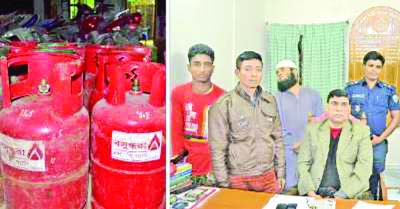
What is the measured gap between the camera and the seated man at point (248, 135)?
4.66 ft

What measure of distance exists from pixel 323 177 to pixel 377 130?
0.21 m

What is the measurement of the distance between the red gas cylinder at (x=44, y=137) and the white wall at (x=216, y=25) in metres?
0.30

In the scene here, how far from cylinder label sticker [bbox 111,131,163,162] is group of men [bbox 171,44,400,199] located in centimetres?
13

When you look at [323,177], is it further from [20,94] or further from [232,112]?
[20,94]

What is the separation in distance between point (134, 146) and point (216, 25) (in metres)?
0.42

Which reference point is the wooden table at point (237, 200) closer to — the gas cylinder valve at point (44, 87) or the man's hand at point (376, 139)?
the man's hand at point (376, 139)

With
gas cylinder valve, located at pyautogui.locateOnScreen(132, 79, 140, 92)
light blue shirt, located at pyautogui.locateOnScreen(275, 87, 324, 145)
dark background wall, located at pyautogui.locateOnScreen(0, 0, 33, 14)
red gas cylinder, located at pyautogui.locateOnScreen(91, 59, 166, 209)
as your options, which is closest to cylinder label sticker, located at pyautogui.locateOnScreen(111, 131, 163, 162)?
red gas cylinder, located at pyautogui.locateOnScreen(91, 59, 166, 209)

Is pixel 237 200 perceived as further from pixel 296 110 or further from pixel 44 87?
pixel 44 87

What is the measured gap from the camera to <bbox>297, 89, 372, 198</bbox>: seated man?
1.37 metres

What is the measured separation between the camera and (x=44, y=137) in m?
1.24

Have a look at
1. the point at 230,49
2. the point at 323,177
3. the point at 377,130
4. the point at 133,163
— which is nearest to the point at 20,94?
the point at 133,163

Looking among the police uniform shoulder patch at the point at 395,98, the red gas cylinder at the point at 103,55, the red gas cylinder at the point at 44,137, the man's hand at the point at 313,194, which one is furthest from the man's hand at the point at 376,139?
the red gas cylinder at the point at 44,137

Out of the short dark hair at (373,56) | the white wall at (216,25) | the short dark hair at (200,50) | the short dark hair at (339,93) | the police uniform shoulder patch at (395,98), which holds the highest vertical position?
the white wall at (216,25)

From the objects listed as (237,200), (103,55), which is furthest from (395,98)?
(103,55)
